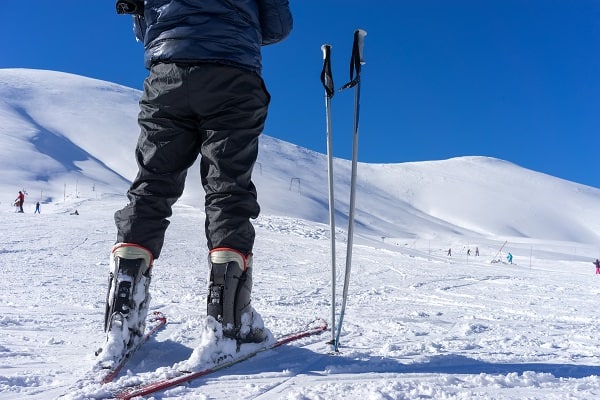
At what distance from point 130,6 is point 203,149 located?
826mm

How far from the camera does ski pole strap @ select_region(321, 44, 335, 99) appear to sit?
255 cm

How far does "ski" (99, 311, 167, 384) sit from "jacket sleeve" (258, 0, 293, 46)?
62.3 inches

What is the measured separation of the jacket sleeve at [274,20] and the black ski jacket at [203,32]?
21 millimetres

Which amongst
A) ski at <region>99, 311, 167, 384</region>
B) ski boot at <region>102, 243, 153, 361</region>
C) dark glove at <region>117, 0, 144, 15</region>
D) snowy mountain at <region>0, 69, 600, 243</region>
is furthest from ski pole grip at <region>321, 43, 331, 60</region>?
snowy mountain at <region>0, 69, 600, 243</region>

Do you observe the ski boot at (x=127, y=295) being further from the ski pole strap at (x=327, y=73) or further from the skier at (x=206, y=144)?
the ski pole strap at (x=327, y=73)

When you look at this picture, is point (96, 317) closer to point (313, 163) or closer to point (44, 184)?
point (44, 184)

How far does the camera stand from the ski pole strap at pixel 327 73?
2551 mm

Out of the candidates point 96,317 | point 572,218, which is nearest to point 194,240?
point 96,317

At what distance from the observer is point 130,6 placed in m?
2.44

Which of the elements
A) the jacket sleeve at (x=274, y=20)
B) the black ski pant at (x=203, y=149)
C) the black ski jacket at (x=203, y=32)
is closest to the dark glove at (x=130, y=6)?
the black ski jacket at (x=203, y=32)

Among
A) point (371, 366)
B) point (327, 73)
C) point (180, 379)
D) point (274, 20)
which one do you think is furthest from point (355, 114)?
point (180, 379)

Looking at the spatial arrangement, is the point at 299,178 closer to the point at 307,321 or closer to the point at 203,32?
the point at 307,321

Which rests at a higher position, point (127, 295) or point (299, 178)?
point (299, 178)

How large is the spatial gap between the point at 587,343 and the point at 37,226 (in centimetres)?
1206
